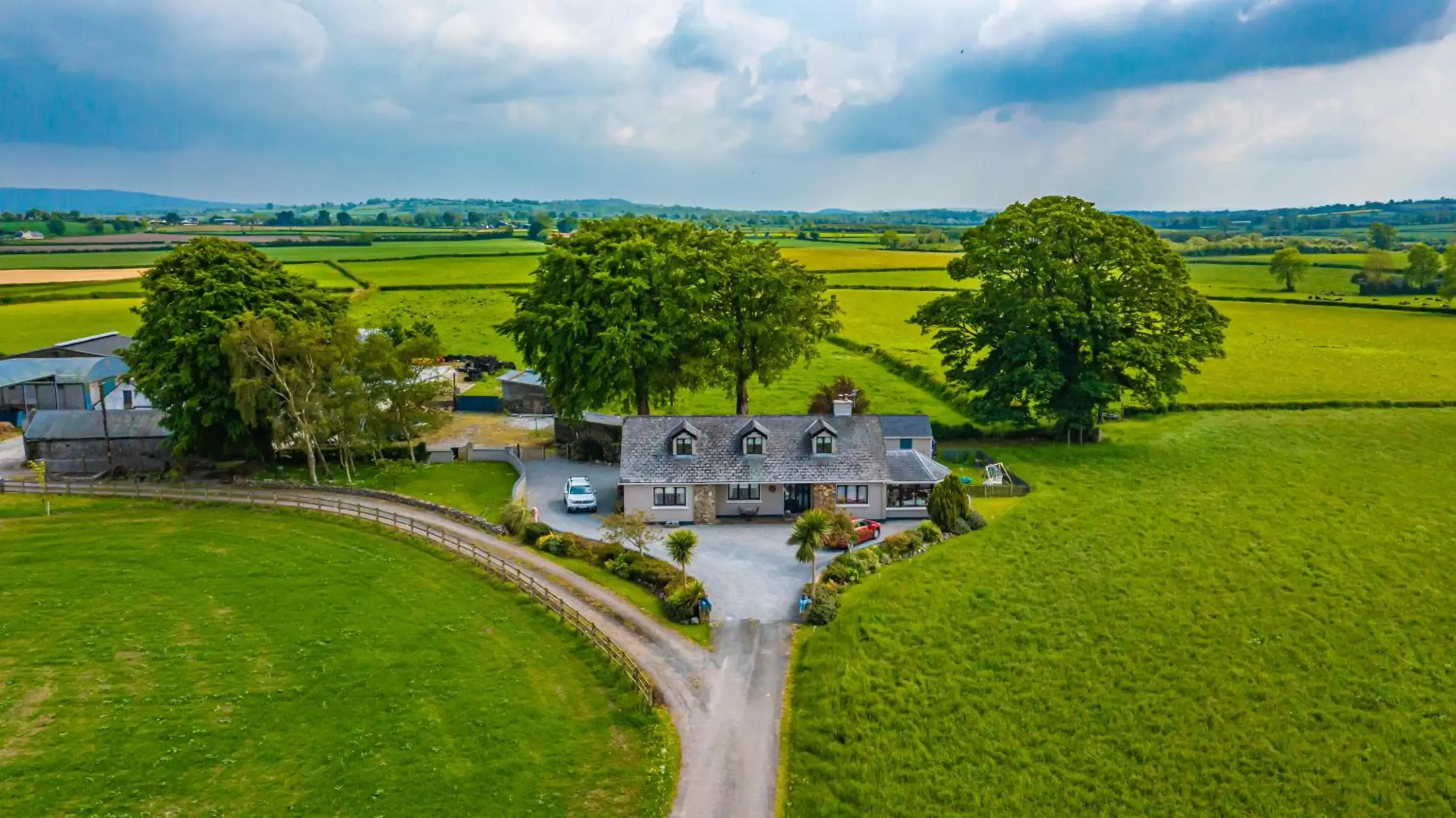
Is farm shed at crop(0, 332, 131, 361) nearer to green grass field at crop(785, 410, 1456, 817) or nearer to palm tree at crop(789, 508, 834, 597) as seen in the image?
palm tree at crop(789, 508, 834, 597)

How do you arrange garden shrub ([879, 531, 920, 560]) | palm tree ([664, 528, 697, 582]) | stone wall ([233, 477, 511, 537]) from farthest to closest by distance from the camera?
stone wall ([233, 477, 511, 537]) < garden shrub ([879, 531, 920, 560]) < palm tree ([664, 528, 697, 582])

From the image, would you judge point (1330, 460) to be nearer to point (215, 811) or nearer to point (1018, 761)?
point (1018, 761)

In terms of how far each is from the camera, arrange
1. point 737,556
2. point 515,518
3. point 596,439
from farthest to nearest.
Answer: point 596,439, point 515,518, point 737,556

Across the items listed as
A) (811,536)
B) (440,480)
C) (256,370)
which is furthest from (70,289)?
(811,536)

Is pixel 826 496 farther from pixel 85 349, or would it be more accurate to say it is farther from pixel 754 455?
pixel 85 349

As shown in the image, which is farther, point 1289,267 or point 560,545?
point 1289,267

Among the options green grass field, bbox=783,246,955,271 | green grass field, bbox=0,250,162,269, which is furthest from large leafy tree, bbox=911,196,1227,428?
green grass field, bbox=0,250,162,269
